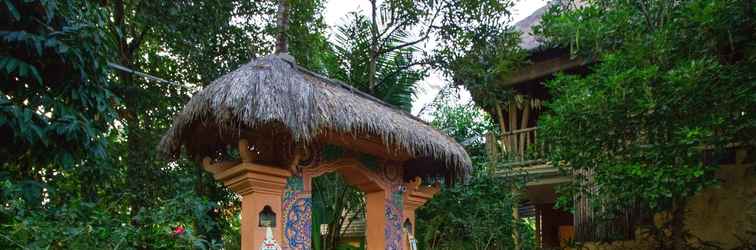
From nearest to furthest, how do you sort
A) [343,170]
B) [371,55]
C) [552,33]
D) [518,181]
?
[343,170]
[552,33]
[371,55]
[518,181]

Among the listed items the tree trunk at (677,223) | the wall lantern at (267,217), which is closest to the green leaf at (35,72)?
the wall lantern at (267,217)

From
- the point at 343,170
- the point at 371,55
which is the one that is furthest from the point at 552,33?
the point at 343,170

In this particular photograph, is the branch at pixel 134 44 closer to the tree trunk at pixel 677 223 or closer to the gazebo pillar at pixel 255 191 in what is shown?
the gazebo pillar at pixel 255 191

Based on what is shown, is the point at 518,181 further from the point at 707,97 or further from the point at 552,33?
the point at 707,97

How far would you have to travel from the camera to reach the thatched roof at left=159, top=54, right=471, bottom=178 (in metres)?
3.96

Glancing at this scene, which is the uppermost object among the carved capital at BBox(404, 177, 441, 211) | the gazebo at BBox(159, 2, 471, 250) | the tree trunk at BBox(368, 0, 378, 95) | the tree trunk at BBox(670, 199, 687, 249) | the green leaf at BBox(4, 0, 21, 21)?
the tree trunk at BBox(368, 0, 378, 95)

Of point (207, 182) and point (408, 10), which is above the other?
point (408, 10)

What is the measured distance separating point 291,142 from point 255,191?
45 cm

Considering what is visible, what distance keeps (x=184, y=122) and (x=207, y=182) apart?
2814 mm

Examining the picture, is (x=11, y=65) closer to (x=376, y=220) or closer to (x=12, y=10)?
(x=12, y=10)

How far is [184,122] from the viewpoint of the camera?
13.9 feet

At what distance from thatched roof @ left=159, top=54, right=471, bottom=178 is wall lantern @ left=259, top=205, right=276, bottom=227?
1.62ft

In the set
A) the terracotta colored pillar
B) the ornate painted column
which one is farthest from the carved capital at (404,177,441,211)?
the ornate painted column

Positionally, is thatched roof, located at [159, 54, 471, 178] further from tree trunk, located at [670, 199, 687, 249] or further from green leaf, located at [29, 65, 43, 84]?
tree trunk, located at [670, 199, 687, 249]
